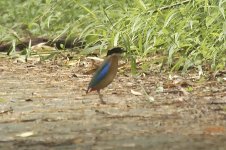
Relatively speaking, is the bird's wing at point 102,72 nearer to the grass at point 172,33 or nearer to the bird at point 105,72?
the bird at point 105,72

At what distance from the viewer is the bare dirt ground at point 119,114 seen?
219 cm

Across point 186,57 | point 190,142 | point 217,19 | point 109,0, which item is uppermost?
point 109,0

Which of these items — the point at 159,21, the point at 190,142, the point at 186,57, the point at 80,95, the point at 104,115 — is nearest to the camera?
the point at 190,142

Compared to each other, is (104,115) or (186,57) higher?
(186,57)

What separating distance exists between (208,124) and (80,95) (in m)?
1.48

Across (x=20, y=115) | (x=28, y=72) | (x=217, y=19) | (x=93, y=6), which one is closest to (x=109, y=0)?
(x=93, y=6)

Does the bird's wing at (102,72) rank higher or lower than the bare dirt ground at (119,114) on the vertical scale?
higher

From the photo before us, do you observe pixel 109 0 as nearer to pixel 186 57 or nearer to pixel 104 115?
pixel 186 57

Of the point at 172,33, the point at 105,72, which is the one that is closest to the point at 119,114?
the point at 105,72

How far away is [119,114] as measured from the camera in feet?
9.34

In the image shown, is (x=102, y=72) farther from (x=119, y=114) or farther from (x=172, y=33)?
(x=172, y=33)

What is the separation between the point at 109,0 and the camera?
6609 millimetres

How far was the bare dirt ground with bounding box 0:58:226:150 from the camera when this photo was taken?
219cm

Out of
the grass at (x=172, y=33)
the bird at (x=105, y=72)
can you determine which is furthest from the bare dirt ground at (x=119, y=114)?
the grass at (x=172, y=33)
